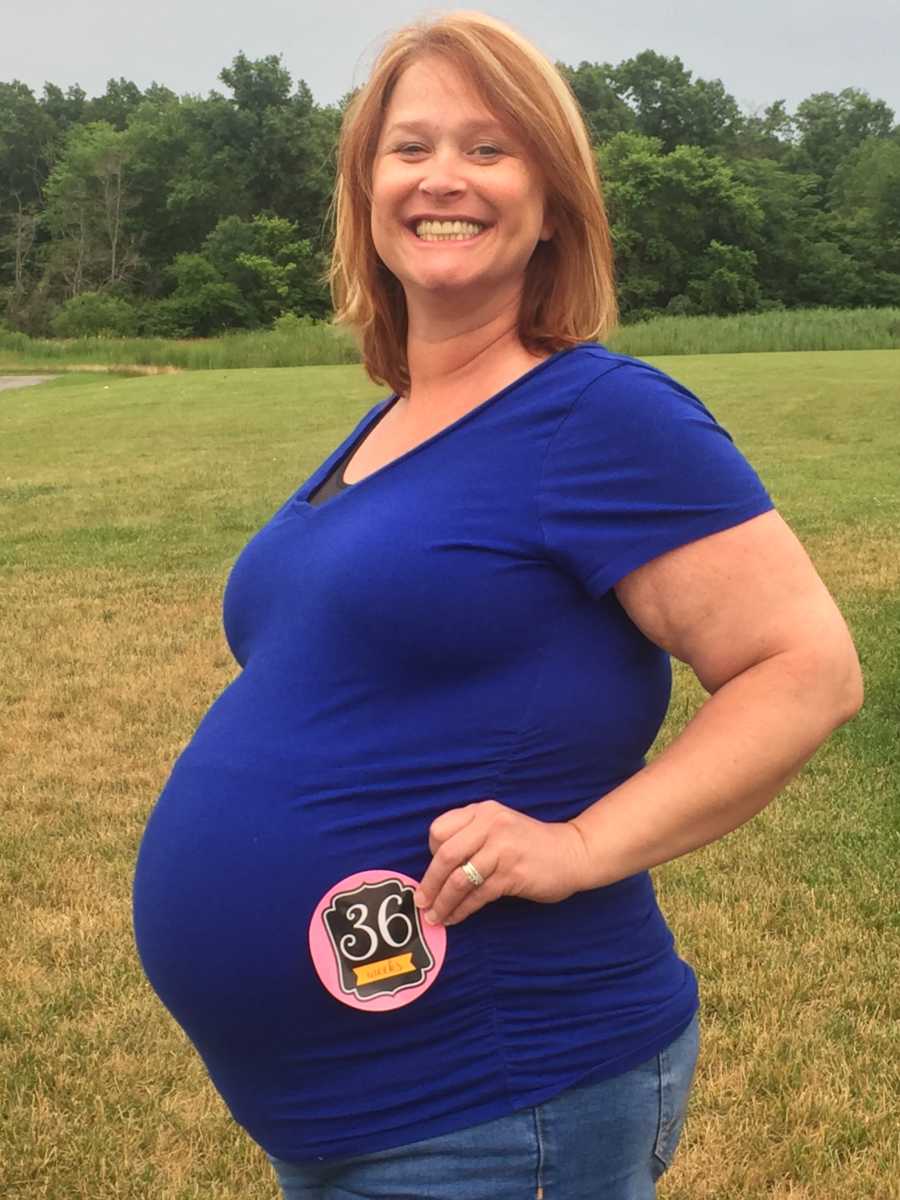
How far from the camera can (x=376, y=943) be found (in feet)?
3.93

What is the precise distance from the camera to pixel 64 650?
663cm

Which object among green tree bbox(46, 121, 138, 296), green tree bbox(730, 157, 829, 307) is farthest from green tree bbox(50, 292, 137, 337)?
green tree bbox(730, 157, 829, 307)

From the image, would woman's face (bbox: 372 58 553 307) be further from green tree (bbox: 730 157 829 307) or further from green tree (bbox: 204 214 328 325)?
green tree (bbox: 730 157 829 307)

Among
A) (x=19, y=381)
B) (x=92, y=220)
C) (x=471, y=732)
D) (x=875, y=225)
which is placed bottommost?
(x=19, y=381)

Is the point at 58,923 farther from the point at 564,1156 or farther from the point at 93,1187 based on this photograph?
the point at 564,1156

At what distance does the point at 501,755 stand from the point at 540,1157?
392 millimetres

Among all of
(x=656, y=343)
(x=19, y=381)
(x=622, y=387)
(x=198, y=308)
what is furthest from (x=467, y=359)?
(x=198, y=308)

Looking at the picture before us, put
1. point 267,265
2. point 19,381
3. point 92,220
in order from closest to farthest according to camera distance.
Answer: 1. point 19,381
2. point 267,265
3. point 92,220

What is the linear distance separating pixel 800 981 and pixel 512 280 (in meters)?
2.52

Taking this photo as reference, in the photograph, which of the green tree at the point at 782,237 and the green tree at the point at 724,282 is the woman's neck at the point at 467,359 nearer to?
the green tree at the point at 724,282

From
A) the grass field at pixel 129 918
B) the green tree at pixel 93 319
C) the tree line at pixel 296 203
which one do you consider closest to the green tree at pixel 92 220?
the tree line at pixel 296 203

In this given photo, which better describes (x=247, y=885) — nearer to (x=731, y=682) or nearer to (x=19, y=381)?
(x=731, y=682)

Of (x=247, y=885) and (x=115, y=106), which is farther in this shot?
(x=115, y=106)

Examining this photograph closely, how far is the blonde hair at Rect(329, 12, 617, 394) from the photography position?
1.34 meters
